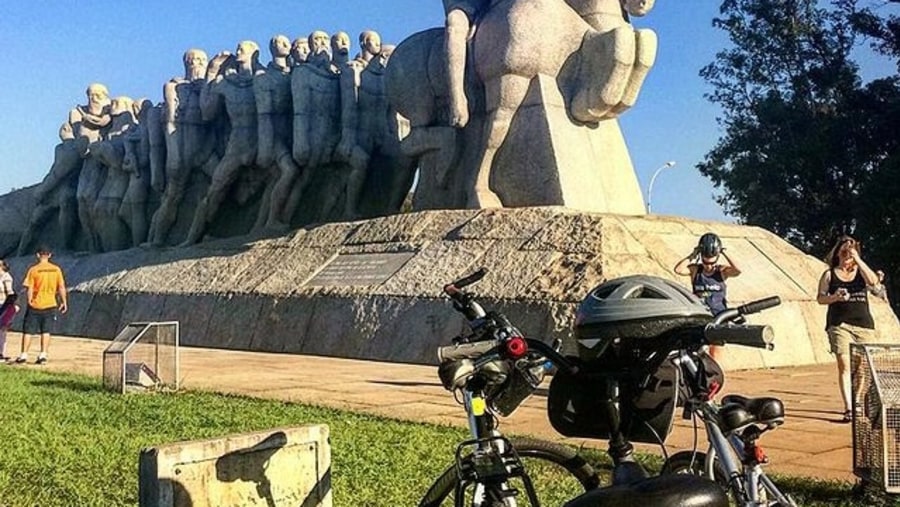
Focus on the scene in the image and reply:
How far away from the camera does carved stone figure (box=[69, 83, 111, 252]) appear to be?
75.3 ft

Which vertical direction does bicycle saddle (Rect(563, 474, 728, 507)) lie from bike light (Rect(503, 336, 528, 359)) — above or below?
below

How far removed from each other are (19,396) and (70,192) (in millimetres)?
17247

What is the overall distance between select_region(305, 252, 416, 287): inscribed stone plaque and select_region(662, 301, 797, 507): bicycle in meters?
9.04

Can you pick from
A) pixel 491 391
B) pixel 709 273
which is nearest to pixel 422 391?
pixel 709 273

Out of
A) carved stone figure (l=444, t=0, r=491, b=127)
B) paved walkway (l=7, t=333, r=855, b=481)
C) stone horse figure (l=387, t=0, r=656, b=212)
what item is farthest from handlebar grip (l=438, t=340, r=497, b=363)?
carved stone figure (l=444, t=0, r=491, b=127)

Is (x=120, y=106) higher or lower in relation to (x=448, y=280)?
higher

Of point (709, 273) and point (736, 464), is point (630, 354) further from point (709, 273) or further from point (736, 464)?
point (709, 273)

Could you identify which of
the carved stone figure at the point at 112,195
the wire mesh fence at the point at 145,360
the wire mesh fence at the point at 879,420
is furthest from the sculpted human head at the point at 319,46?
the wire mesh fence at the point at 879,420

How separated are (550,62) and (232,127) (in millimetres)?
8154

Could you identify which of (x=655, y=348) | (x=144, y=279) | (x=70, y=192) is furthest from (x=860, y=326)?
(x=70, y=192)

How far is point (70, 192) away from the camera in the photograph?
79.0 feet

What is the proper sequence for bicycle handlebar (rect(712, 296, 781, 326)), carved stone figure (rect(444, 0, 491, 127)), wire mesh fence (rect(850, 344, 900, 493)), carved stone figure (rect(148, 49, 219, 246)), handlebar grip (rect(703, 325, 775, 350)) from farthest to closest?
carved stone figure (rect(148, 49, 219, 246)), carved stone figure (rect(444, 0, 491, 127)), wire mesh fence (rect(850, 344, 900, 493)), bicycle handlebar (rect(712, 296, 781, 326)), handlebar grip (rect(703, 325, 775, 350))

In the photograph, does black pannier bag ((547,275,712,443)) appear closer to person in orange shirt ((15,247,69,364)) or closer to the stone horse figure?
person in orange shirt ((15,247,69,364))

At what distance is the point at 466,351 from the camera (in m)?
2.76
